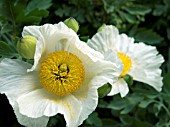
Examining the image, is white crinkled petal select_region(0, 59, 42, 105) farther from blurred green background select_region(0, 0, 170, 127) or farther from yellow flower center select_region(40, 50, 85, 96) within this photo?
blurred green background select_region(0, 0, 170, 127)

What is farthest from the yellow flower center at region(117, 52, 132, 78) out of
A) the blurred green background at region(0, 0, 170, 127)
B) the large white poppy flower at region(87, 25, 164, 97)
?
the blurred green background at region(0, 0, 170, 127)

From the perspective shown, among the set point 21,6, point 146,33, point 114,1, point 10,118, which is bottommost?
point 10,118

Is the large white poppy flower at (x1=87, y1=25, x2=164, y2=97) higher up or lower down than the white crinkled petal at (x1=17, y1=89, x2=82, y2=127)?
lower down

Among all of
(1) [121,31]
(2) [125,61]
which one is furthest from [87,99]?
(1) [121,31]

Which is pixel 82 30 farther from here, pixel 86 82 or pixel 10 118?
pixel 86 82

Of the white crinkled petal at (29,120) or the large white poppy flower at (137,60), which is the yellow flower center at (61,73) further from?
the large white poppy flower at (137,60)

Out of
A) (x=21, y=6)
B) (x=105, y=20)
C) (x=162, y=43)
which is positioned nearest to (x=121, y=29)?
(x=105, y=20)
